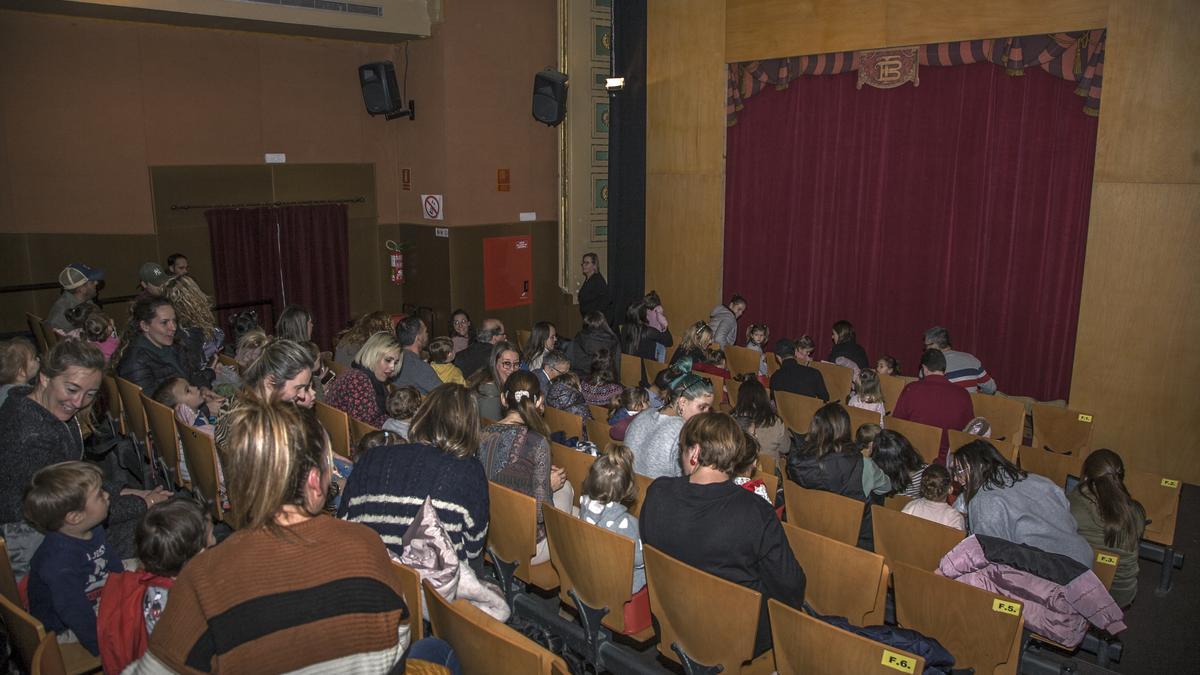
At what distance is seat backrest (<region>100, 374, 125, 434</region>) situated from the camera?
18.8 ft

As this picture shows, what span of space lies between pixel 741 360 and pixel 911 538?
4224mm

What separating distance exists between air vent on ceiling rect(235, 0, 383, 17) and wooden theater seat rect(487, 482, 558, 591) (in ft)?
22.7

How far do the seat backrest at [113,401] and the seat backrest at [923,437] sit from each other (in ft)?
17.1

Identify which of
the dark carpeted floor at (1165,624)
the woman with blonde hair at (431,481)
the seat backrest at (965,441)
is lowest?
the dark carpeted floor at (1165,624)

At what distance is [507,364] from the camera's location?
5.66m

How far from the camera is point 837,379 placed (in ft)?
23.7

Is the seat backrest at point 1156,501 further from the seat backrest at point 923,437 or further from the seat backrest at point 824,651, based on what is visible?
the seat backrest at point 824,651

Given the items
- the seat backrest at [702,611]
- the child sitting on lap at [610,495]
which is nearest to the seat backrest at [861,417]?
the child sitting on lap at [610,495]

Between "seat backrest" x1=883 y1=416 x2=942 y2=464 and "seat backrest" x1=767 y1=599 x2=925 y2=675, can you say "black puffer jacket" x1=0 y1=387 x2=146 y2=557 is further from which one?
"seat backrest" x1=883 y1=416 x2=942 y2=464

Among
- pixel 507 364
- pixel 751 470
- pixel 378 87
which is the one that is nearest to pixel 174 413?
pixel 507 364

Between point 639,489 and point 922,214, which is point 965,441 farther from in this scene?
point 922,214

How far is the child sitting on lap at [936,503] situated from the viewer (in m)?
4.09

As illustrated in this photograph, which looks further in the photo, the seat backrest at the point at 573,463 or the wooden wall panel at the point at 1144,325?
the wooden wall panel at the point at 1144,325

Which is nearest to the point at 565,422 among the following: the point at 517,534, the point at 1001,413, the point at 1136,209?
the point at 517,534
